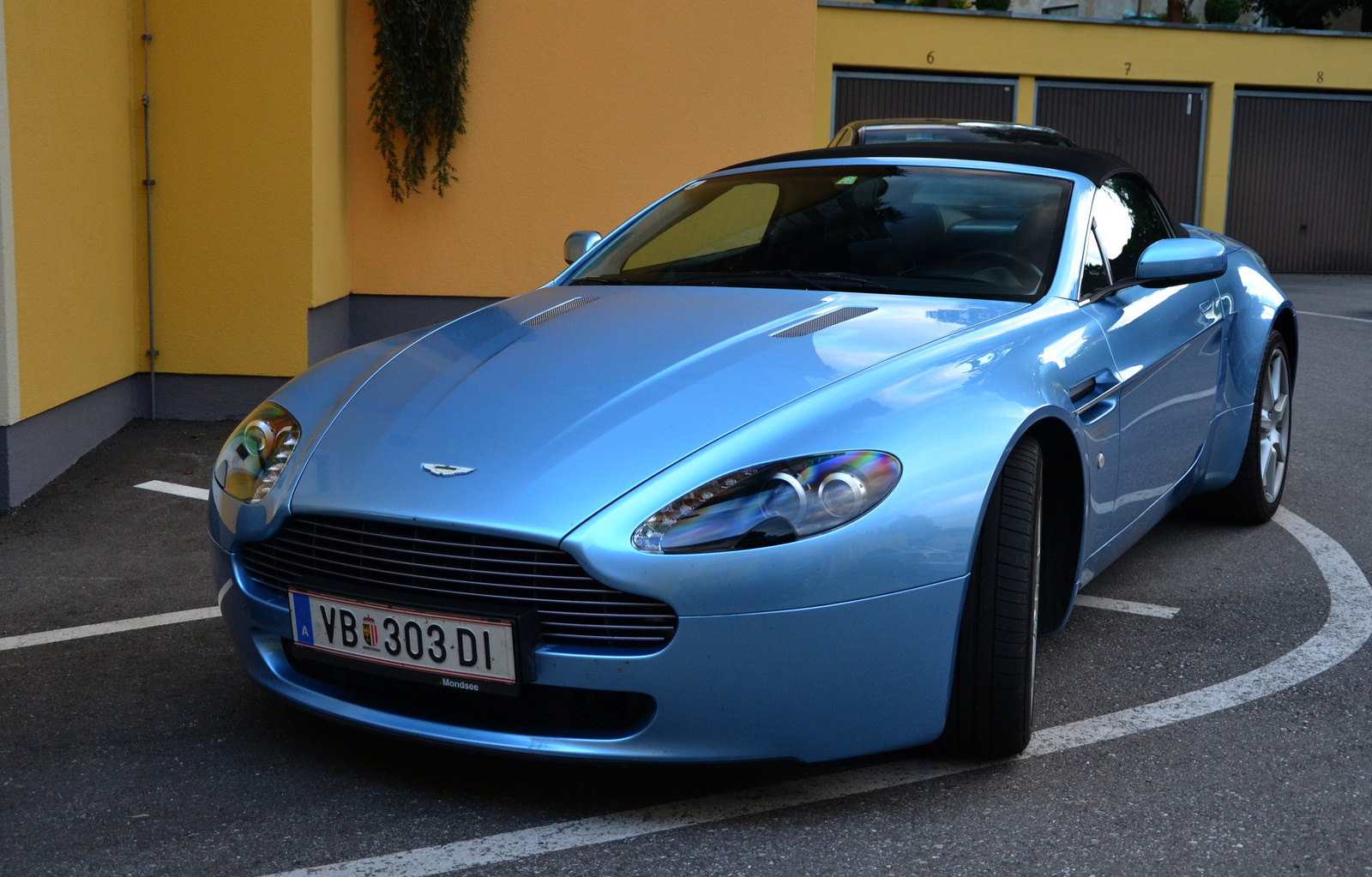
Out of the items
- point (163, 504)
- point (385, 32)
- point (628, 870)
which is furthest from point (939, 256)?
point (385, 32)

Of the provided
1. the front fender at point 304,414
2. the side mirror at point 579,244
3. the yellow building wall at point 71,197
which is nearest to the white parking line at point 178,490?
the yellow building wall at point 71,197

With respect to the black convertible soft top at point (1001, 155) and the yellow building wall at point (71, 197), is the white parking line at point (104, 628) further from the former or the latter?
the black convertible soft top at point (1001, 155)

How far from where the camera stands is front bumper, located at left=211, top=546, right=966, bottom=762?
7.34 feet

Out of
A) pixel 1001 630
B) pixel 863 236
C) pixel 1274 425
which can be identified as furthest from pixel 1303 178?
pixel 1001 630

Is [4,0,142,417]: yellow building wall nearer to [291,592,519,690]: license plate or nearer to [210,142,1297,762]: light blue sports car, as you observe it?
[210,142,1297,762]: light blue sports car

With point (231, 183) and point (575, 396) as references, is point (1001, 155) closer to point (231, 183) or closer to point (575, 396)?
point (575, 396)

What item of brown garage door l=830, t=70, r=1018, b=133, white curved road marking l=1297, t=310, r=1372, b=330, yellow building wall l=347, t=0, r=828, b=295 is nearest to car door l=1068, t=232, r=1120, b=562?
yellow building wall l=347, t=0, r=828, b=295

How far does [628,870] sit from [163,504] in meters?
3.36

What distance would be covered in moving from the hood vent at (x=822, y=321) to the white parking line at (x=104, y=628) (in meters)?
1.79

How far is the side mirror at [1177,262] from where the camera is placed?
3328 millimetres

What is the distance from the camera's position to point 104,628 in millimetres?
3562

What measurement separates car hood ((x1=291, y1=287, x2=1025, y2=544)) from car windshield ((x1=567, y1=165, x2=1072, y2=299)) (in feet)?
0.59

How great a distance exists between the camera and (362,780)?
102 inches

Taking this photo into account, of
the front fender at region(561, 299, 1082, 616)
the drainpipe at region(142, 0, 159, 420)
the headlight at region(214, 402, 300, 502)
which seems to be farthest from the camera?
the drainpipe at region(142, 0, 159, 420)
